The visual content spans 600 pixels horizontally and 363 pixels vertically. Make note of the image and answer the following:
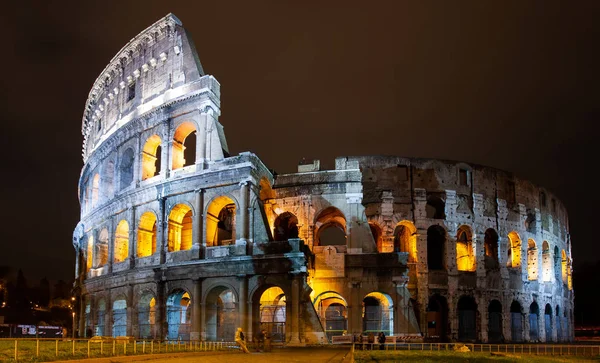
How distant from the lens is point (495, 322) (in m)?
35.6

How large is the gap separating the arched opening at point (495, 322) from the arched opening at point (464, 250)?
101 inches

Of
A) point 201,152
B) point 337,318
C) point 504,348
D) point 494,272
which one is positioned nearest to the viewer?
point 504,348

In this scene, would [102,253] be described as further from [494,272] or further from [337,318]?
[494,272]

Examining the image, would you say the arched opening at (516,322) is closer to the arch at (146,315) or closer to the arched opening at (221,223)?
the arched opening at (221,223)

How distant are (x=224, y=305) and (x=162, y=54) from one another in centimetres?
1396

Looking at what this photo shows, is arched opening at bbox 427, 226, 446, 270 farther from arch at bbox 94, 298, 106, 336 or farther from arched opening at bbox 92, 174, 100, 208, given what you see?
arched opening at bbox 92, 174, 100, 208

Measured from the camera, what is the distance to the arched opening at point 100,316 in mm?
34409

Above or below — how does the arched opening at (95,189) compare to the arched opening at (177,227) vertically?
above

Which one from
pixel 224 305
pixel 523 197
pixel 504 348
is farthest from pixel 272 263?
pixel 523 197

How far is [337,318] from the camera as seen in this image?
32.5 m

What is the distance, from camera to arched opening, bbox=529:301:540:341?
123 ft

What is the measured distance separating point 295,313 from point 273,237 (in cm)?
527

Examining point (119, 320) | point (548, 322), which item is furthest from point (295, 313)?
point (548, 322)

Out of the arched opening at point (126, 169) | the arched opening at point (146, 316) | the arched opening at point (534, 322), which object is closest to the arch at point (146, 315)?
the arched opening at point (146, 316)
